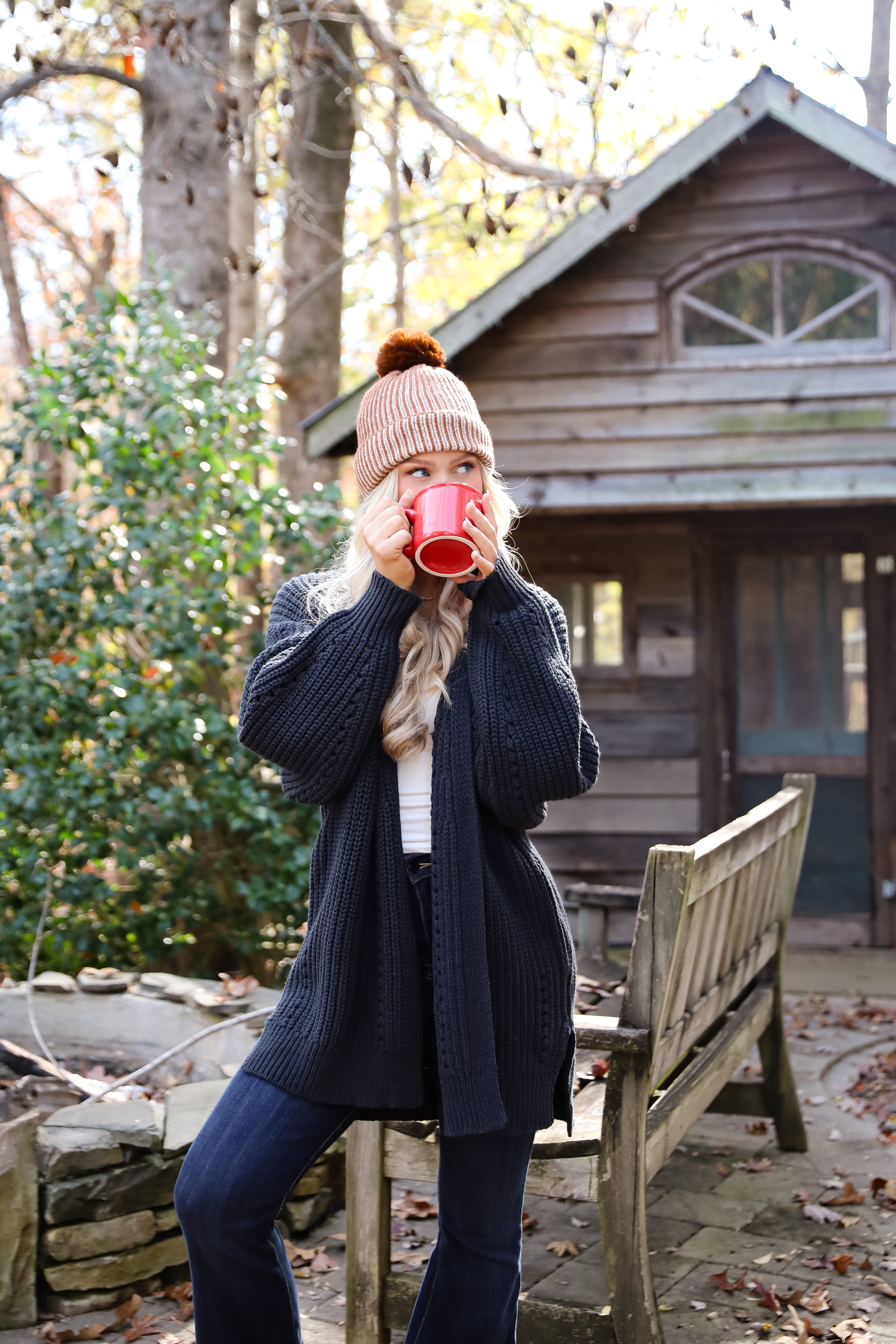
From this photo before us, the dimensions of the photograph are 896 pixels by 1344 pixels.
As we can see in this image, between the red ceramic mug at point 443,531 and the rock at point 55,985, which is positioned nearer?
the red ceramic mug at point 443,531

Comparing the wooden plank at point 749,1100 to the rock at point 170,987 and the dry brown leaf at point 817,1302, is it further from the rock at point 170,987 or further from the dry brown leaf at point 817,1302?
the rock at point 170,987

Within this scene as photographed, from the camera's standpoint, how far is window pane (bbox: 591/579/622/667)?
24.4 ft

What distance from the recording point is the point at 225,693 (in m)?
5.53

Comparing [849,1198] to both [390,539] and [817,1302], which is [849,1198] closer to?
[817,1302]

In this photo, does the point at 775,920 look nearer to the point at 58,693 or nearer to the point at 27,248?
the point at 58,693

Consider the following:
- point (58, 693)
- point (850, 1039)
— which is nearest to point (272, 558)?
point (58, 693)

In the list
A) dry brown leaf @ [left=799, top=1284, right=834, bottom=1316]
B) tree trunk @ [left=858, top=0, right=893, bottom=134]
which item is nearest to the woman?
dry brown leaf @ [left=799, top=1284, right=834, bottom=1316]

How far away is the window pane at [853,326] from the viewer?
6.69 meters

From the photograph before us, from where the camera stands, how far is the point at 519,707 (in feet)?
6.78

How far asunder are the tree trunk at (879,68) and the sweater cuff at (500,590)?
13.1 meters

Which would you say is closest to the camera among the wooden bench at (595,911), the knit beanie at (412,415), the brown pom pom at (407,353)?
the knit beanie at (412,415)

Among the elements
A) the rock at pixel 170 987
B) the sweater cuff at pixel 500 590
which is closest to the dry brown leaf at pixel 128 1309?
the rock at pixel 170 987

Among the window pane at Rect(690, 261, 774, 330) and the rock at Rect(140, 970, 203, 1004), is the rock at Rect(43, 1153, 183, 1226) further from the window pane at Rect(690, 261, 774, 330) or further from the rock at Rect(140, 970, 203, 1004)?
the window pane at Rect(690, 261, 774, 330)

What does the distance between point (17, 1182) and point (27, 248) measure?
1838cm
